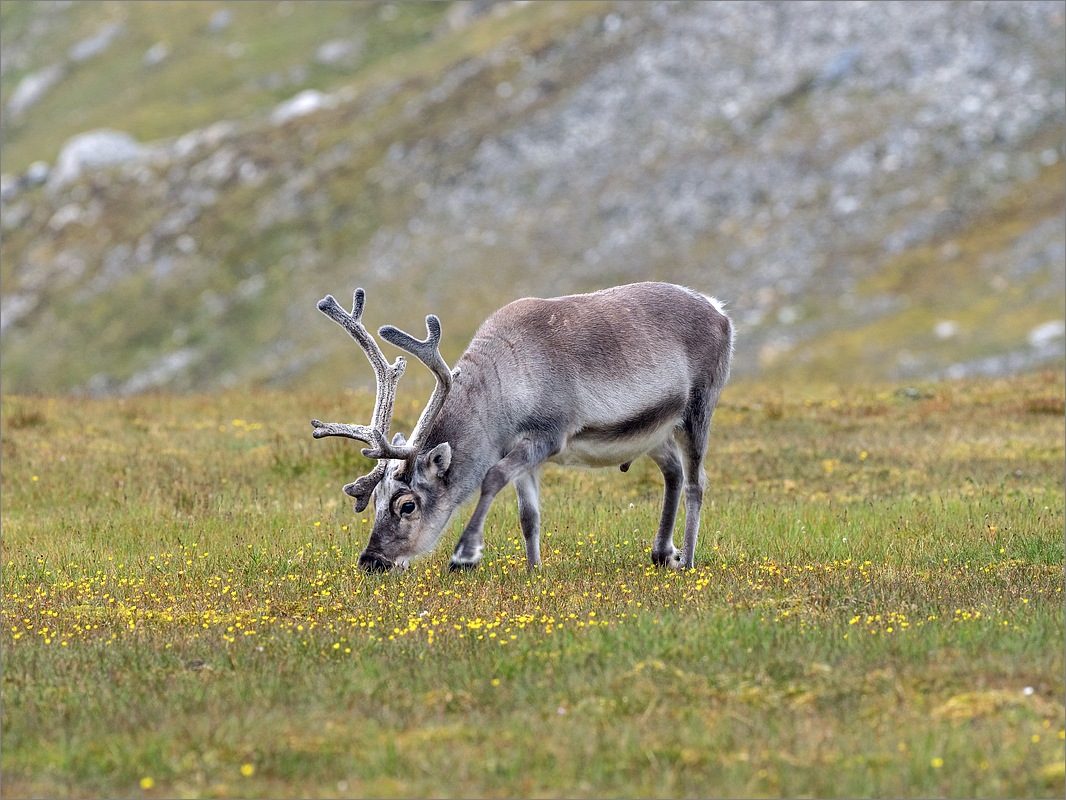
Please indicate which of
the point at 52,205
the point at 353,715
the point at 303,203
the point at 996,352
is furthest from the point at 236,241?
the point at 353,715

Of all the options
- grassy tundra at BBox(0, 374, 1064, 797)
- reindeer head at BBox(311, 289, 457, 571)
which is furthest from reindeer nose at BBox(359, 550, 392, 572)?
grassy tundra at BBox(0, 374, 1064, 797)

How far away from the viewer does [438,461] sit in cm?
1148

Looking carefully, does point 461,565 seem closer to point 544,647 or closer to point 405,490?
point 405,490

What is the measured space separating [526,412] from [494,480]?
664 millimetres

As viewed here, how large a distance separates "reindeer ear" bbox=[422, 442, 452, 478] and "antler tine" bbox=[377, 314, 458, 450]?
0.16 m

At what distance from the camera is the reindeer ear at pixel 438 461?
11.3 m

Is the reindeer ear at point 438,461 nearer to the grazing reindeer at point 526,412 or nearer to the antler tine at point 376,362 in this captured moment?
the grazing reindeer at point 526,412

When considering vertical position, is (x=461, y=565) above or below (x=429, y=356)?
below

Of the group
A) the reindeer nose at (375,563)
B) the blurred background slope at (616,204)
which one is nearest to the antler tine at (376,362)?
the reindeer nose at (375,563)

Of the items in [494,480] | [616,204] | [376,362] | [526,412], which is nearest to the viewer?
[494,480]

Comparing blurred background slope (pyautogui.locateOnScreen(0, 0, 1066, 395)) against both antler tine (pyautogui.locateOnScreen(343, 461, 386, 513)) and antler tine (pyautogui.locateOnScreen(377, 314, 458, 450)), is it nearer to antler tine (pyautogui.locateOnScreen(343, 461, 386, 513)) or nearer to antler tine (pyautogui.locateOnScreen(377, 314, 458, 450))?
antler tine (pyautogui.locateOnScreen(377, 314, 458, 450))

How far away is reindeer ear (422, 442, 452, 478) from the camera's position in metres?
11.3

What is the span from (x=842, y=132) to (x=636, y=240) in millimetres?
10436

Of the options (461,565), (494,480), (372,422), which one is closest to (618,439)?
(494,480)
